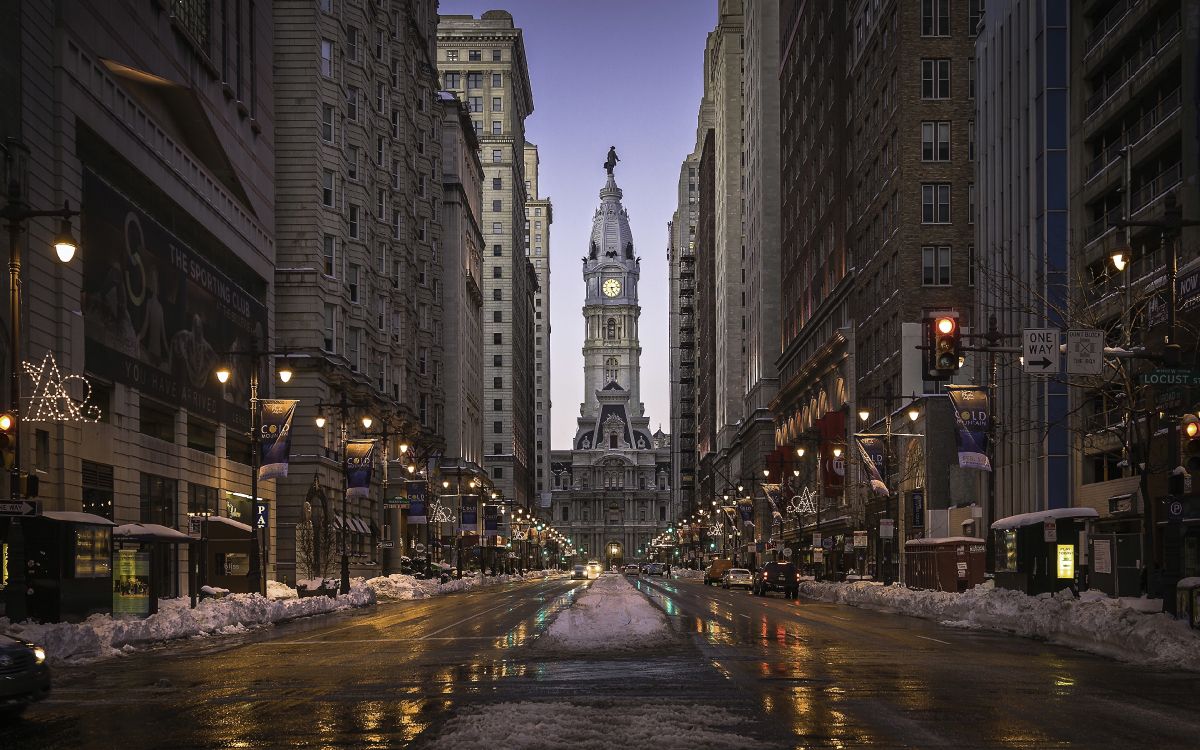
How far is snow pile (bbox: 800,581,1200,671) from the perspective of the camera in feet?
85.5

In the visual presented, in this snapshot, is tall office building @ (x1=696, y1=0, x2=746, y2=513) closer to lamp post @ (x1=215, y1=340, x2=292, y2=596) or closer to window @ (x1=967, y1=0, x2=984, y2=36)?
window @ (x1=967, y1=0, x2=984, y2=36)

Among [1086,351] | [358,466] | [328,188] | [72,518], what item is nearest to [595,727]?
[1086,351]

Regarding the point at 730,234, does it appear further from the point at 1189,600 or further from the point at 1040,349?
the point at 1189,600

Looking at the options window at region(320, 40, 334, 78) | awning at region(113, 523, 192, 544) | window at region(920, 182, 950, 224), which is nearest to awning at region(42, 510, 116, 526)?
awning at region(113, 523, 192, 544)

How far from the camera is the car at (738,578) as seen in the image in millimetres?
89250

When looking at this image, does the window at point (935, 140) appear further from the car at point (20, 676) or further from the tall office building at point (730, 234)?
the tall office building at point (730, 234)

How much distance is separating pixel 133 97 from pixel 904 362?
43.0 meters

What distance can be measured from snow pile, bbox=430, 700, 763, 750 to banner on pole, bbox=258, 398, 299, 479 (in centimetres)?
3236

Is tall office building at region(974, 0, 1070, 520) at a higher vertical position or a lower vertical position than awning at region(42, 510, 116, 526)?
higher

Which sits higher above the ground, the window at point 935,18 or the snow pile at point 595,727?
the window at point 935,18

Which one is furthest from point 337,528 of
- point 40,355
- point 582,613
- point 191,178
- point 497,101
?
point 497,101

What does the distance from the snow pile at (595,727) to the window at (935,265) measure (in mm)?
63080

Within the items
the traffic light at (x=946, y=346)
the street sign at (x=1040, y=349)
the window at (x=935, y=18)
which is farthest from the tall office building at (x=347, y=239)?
the traffic light at (x=946, y=346)

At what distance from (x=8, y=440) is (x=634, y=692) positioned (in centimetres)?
1424
